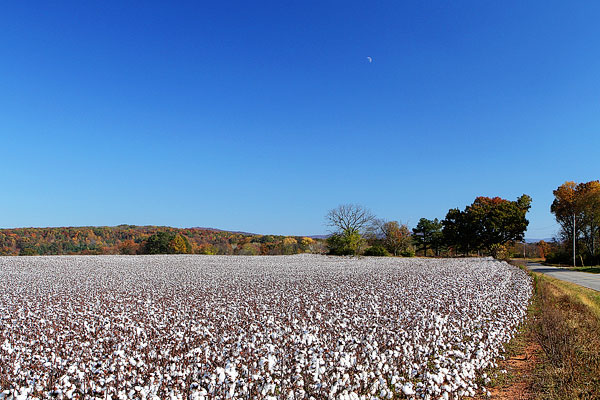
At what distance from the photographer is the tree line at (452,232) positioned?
4634 centimetres

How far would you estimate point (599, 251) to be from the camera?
35312 millimetres

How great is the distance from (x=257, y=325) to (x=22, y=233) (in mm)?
63406

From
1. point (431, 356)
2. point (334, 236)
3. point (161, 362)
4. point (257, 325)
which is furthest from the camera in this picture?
point (334, 236)

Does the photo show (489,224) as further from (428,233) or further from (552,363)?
(552,363)

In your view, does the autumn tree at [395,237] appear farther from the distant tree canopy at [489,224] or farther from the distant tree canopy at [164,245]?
the distant tree canopy at [164,245]

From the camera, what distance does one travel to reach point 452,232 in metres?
52.0

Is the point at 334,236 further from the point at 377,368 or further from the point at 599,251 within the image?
the point at 377,368

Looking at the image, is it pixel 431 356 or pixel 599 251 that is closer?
pixel 431 356

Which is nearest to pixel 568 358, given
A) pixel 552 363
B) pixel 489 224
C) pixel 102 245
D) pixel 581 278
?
pixel 552 363

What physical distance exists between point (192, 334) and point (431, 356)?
4.26 metres

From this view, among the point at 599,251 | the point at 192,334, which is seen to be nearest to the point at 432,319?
the point at 192,334

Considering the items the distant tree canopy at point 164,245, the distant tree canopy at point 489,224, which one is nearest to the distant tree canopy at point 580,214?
the distant tree canopy at point 489,224

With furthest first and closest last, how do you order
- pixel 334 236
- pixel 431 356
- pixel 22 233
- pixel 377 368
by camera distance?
pixel 22 233, pixel 334 236, pixel 431 356, pixel 377 368

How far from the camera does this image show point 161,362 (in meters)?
5.38
